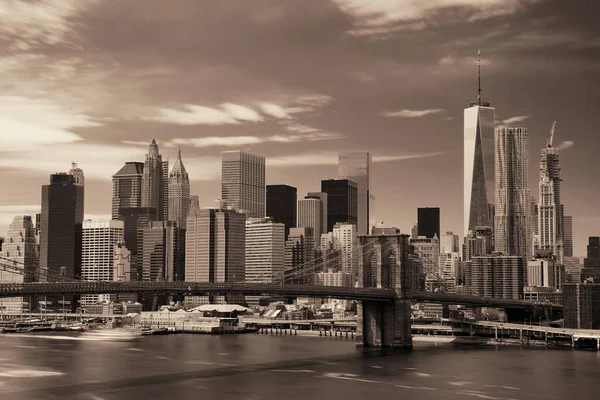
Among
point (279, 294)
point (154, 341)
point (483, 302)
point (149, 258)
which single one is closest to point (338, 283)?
point (149, 258)

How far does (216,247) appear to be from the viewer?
174000 mm

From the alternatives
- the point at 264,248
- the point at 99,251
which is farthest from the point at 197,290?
the point at 99,251

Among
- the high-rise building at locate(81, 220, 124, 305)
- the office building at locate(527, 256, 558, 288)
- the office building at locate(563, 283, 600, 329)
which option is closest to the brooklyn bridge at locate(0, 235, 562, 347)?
the office building at locate(563, 283, 600, 329)

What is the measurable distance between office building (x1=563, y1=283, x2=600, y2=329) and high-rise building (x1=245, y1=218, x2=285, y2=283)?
3044 inches

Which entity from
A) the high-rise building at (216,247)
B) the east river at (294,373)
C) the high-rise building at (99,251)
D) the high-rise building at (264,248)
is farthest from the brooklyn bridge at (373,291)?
the high-rise building at (99,251)

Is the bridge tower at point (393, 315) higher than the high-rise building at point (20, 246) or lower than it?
lower

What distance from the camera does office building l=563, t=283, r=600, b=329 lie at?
102 metres

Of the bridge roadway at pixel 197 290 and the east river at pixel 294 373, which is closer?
the east river at pixel 294 373

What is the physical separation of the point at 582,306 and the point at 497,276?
219ft

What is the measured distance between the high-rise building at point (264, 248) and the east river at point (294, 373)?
101388mm

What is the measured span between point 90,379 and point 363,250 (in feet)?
122

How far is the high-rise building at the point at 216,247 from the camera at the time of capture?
172 metres

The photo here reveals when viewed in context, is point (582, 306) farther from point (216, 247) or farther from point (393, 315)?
point (216, 247)

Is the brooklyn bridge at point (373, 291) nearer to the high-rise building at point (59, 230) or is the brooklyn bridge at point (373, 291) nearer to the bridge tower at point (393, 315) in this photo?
the bridge tower at point (393, 315)
